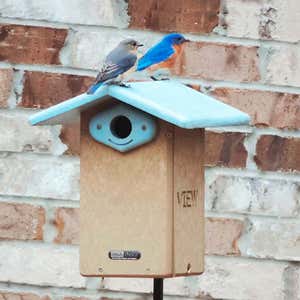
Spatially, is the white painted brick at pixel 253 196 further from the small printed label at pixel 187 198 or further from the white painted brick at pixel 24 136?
the small printed label at pixel 187 198

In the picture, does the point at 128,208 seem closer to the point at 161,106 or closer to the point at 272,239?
the point at 161,106

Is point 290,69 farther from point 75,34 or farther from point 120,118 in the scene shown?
point 120,118

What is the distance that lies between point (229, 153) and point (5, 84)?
1.67 feet

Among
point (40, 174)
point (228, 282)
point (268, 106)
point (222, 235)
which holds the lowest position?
point (228, 282)

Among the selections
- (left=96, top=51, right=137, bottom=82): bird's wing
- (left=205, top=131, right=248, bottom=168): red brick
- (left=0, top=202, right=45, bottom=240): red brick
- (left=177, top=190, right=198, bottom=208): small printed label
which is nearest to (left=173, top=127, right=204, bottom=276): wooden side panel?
(left=177, top=190, right=198, bottom=208): small printed label

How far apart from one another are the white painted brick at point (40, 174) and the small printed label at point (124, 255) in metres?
0.57

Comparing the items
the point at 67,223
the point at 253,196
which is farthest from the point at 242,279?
the point at 67,223

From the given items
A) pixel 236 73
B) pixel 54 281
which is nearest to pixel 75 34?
pixel 236 73

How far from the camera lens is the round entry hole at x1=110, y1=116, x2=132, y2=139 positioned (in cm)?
195

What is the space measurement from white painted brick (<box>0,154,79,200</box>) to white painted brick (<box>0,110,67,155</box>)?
0.02 metres

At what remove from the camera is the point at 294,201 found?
251 centimetres

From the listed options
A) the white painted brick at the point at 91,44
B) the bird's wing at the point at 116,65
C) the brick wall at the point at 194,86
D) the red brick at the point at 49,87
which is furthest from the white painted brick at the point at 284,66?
the bird's wing at the point at 116,65

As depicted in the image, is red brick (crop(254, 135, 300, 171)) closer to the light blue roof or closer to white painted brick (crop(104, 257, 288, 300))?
white painted brick (crop(104, 257, 288, 300))

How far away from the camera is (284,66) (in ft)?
8.13
